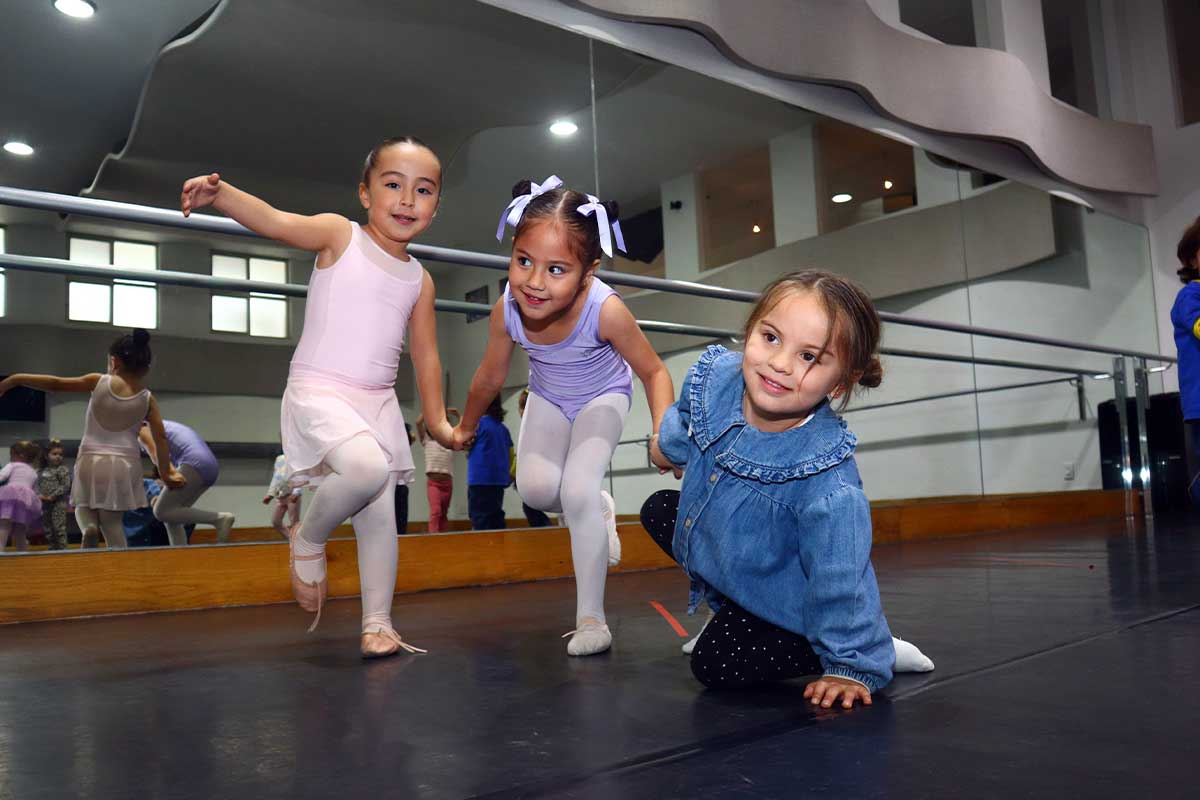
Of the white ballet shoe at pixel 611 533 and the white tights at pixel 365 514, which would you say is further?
the white ballet shoe at pixel 611 533

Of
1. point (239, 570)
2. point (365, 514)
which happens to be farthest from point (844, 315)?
point (239, 570)

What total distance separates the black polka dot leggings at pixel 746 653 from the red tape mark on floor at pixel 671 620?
0.35 metres

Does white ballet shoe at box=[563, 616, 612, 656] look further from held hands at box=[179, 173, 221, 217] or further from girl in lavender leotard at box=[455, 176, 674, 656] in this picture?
held hands at box=[179, 173, 221, 217]

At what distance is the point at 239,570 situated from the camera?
6.82 ft

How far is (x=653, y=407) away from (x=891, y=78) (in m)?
3.47

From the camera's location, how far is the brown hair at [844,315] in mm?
1091

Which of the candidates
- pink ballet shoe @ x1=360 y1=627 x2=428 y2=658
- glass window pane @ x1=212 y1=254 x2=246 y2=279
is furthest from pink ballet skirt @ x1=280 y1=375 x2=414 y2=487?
glass window pane @ x1=212 y1=254 x2=246 y2=279

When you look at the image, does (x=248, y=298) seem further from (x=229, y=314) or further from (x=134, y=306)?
(x=134, y=306)

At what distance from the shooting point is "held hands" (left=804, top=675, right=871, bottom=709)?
3.17 ft

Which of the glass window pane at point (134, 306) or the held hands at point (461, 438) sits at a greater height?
the glass window pane at point (134, 306)

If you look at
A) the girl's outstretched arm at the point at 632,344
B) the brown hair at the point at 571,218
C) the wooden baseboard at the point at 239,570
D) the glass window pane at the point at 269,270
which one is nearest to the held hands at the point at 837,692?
the girl's outstretched arm at the point at 632,344

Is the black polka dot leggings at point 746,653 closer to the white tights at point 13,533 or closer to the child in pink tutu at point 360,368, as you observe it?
the child in pink tutu at point 360,368

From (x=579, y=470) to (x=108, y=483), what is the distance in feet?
3.93

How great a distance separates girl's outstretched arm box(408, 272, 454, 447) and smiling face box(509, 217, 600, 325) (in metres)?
0.22
